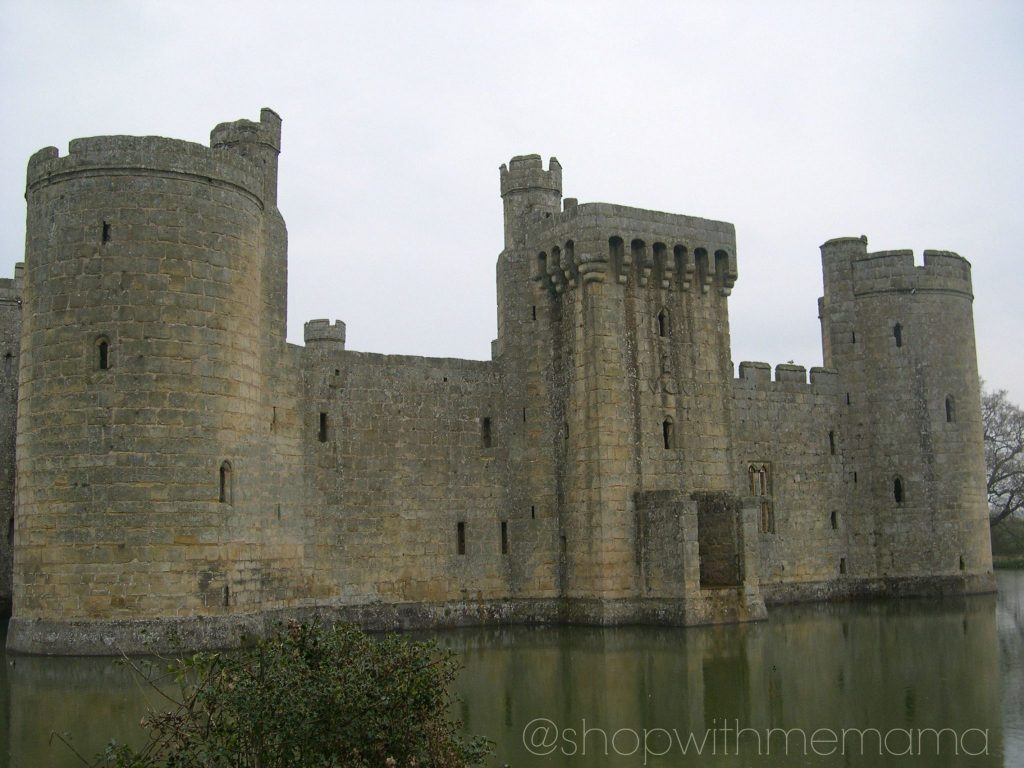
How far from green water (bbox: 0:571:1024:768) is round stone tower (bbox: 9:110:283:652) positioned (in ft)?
4.89

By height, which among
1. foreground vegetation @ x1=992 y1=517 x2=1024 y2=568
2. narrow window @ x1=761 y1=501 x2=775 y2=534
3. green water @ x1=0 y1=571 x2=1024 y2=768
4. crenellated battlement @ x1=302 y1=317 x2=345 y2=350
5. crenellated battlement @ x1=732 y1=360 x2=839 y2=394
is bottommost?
green water @ x1=0 y1=571 x2=1024 y2=768

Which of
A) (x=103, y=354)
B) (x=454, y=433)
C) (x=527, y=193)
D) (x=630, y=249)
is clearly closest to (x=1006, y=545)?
(x=630, y=249)

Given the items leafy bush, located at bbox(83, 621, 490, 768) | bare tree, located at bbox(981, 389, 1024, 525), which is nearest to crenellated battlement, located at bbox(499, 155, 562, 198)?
leafy bush, located at bbox(83, 621, 490, 768)

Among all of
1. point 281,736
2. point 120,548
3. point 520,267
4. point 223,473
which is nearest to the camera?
point 281,736

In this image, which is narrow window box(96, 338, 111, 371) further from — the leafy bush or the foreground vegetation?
the foreground vegetation

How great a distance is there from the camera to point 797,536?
30.2 meters

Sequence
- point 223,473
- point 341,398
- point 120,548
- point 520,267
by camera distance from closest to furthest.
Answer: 1. point 120,548
2. point 223,473
3. point 341,398
4. point 520,267

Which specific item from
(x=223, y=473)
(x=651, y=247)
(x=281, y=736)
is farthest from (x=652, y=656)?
(x=281, y=736)

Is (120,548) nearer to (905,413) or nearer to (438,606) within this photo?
(438,606)

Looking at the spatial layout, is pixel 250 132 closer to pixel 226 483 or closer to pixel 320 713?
pixel 226 483

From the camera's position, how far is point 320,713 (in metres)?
8.00

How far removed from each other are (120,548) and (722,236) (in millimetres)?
15904

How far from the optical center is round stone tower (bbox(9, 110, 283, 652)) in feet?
60.2

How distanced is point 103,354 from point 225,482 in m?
3.02
